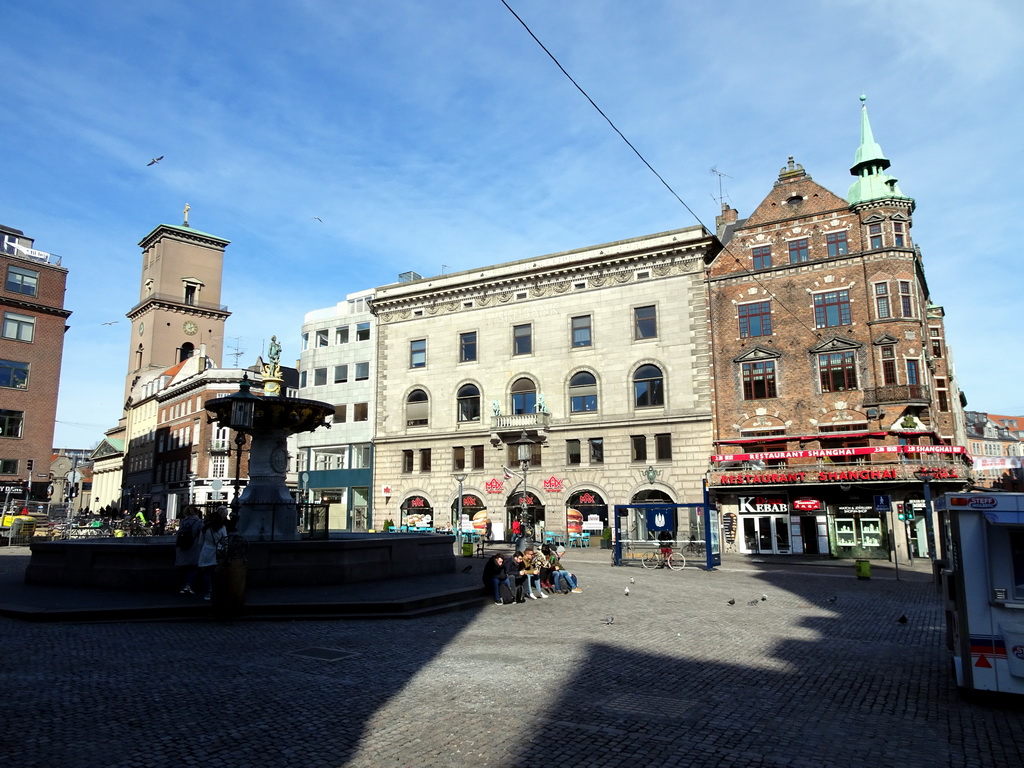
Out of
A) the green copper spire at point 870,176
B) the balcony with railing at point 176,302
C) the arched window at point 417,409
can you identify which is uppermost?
the balcony with railing at point 176,302

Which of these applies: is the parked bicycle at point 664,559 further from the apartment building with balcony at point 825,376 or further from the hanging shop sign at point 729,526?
the hanging shop sign at point 729,526

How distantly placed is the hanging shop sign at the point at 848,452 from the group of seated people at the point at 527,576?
20.0 m

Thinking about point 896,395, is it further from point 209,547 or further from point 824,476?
point 209,547

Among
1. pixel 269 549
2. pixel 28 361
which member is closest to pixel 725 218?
pixel 269 549

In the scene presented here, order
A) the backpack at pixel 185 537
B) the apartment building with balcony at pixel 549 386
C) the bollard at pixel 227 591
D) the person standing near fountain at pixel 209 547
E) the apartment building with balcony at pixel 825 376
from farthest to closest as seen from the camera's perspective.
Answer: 1. the apartment building with balcony at pixel 549 386
2. the apartment building with balcony at pixel 825 376
3. the backpack at pixel 185 537
4. the person standing near fountain at pixel 209 547
5. the bollard at pixel 227 591

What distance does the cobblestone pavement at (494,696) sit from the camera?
276 inches

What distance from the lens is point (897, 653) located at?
1206 cm

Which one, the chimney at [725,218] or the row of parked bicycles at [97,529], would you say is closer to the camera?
the row of parked bicycles at [97,529]

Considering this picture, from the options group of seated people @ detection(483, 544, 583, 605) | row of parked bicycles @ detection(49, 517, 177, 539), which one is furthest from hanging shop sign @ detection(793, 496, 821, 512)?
row of parked bicycles @ detection(49, 517, 177, 539)

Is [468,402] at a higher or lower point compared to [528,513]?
higher

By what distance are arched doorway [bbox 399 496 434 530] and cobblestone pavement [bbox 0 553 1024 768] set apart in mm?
33012

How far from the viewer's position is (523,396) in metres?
46.5

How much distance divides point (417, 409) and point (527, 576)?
3193 centimetres

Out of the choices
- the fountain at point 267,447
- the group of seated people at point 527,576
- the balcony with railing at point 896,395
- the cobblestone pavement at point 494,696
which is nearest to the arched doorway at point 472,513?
the balcony with railing at point 896,395
